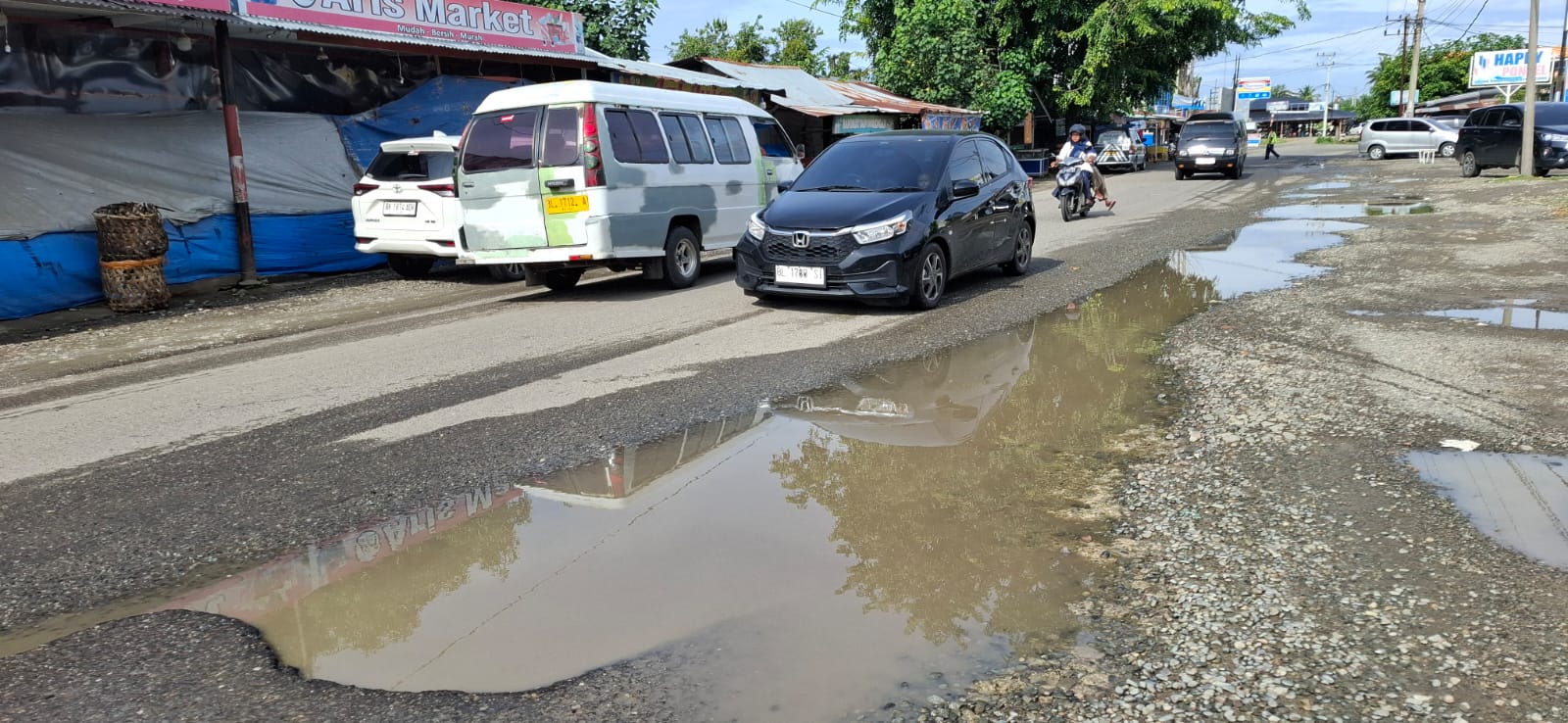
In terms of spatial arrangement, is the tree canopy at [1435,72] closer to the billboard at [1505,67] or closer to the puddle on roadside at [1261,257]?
the billboard at [1505,67]

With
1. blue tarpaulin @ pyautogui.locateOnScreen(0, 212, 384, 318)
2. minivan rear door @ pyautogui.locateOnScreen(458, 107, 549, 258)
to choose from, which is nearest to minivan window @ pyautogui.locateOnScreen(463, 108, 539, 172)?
minivan rear door @ pyautogui.locateOnScreen(458, 107, 549, 258)

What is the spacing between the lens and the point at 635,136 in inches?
394

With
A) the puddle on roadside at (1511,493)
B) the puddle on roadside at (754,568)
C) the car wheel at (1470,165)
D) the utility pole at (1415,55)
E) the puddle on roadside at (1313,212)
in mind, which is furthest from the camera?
the utility pole at (1415,55)

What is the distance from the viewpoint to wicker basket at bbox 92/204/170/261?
1035cm

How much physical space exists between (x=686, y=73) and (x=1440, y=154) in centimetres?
3272

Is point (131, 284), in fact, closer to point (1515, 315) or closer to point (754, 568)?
point (754, 568)

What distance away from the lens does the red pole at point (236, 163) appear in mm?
11625

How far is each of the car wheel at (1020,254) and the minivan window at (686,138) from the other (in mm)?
3573

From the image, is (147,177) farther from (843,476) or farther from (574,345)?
(843,476)

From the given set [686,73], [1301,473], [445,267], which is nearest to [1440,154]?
[686,73]

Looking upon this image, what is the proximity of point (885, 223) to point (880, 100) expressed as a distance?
2261 cm

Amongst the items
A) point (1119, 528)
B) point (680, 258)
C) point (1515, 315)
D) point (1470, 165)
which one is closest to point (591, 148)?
point (680, 258)

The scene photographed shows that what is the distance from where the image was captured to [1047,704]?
2611 mm

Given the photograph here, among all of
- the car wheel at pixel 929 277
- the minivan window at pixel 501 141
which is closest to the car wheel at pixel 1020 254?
the car wheel at pixel 929 277
